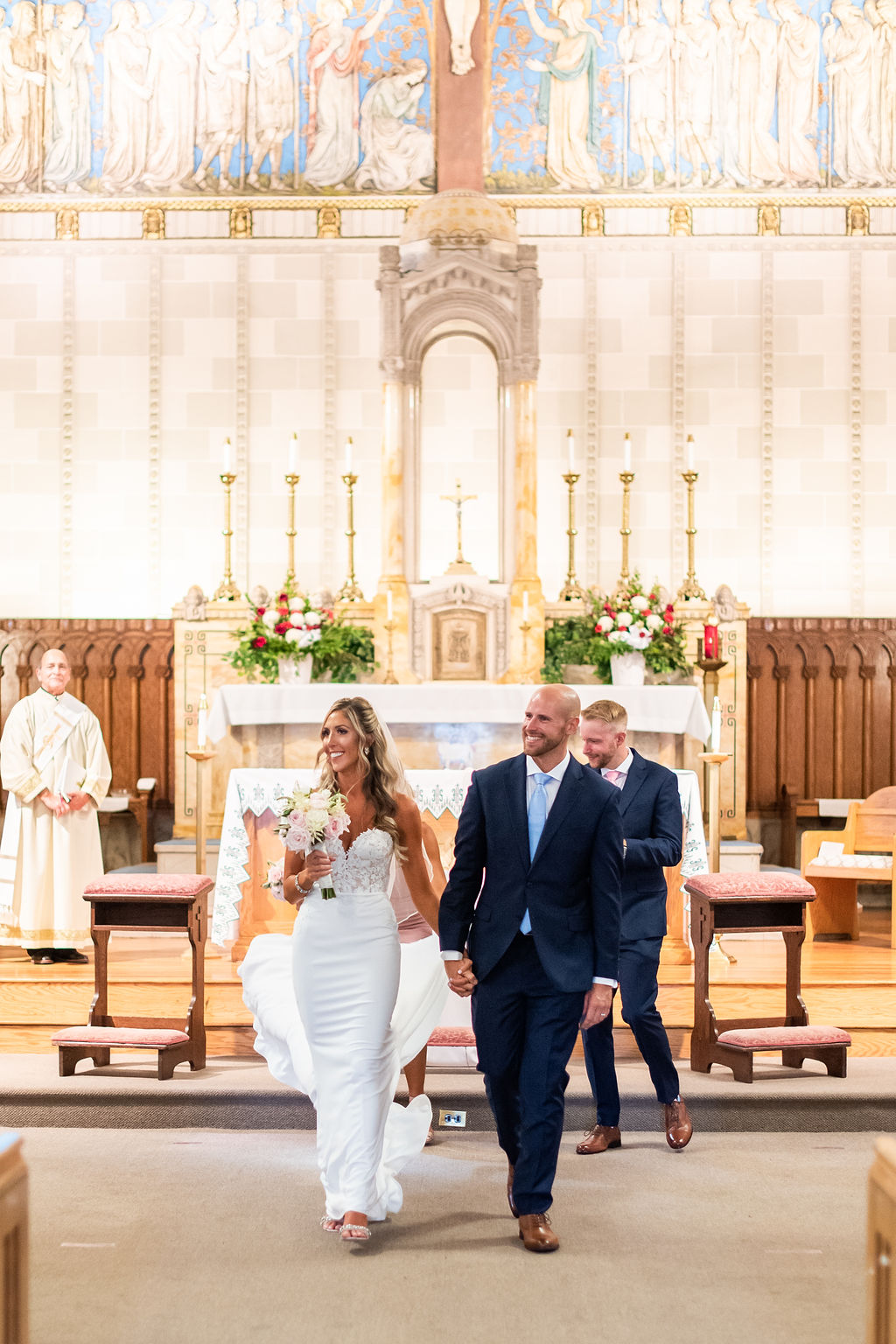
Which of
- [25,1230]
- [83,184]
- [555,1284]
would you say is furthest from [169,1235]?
[83,184]

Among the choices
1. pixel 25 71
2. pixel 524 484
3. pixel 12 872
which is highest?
pixel 25 71

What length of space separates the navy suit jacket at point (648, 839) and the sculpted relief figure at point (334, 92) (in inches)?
326

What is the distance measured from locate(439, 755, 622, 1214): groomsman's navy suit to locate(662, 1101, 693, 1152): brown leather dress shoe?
1.05 metres

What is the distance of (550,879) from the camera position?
4055 mm

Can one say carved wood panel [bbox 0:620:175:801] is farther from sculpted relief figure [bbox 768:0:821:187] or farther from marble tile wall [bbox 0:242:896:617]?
sculpted relief figure [bbox 768:0:821:187]

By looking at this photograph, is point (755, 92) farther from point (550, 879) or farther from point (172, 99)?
point (550, 879)

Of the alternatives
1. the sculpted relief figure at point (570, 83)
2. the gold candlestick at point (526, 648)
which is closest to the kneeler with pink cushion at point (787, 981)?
the gold candlestick at point (526, 648)

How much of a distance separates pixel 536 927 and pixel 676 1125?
4.83 ft

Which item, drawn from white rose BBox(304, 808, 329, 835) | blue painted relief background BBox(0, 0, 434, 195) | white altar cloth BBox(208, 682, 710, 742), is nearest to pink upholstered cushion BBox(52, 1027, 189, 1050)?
white rose BBox(304, 808, 329, 835)

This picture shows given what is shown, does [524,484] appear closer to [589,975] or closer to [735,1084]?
[735,1084]

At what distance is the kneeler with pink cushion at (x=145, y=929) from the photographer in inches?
229

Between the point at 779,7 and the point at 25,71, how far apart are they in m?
6.52

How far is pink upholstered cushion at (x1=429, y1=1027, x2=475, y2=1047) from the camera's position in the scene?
580 centimetres

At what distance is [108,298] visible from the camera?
1164 centimetres
